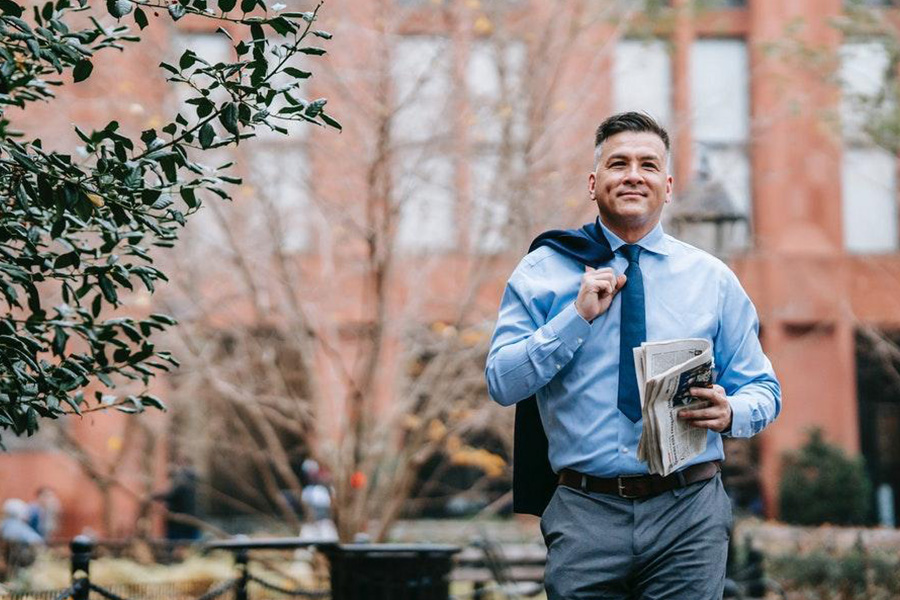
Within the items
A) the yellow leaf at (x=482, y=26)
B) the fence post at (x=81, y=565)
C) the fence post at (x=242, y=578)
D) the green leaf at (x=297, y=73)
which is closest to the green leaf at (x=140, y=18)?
the green leaf at (x=297, y=73)

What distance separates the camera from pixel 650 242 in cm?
367

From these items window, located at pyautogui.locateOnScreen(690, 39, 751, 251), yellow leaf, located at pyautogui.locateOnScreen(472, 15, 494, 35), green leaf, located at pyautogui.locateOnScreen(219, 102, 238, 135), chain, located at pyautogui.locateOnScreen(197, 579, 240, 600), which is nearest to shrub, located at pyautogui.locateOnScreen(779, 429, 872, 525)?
window, located at pyautogui.locateOnScreen(690, 39, 751, 251)

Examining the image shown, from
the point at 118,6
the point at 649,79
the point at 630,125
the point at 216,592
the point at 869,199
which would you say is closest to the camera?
the point at 630,125

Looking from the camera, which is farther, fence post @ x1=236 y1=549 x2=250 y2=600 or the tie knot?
fence post @ x1=236 y1=549 x2=250 y2=600

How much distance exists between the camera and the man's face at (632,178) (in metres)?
3.57

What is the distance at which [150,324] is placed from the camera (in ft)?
15.0

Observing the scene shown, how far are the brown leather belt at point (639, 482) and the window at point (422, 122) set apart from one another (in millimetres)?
6815

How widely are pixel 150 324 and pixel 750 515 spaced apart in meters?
19.0

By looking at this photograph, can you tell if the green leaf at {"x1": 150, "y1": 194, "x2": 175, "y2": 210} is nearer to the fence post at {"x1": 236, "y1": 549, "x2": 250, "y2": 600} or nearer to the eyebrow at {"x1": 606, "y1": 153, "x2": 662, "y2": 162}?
the eyebrow at {"x1": 606, "y1": 153, "x2": 662, "y2": 162}

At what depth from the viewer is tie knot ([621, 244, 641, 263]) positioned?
362cm

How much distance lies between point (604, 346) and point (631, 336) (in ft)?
0.29

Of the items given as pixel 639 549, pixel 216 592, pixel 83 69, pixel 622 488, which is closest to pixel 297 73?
pixel 83 69

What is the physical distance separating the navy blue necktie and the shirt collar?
0.11 m

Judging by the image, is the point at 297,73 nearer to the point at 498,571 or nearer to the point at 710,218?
the point at 710,218
